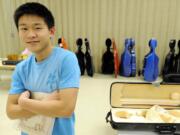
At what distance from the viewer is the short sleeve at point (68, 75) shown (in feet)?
3.35

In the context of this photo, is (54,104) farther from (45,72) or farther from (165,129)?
(165,129)

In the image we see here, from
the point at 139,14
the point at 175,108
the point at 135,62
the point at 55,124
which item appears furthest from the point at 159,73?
the point at 55,124

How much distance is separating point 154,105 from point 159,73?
1.75 metres

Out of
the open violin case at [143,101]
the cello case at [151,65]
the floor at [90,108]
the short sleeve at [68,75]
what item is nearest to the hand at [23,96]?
the short sleeve at [68,75]

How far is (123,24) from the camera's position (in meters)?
3.71

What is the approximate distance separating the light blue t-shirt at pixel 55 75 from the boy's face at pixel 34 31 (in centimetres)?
7

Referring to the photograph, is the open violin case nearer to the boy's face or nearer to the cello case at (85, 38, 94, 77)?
the boy's face

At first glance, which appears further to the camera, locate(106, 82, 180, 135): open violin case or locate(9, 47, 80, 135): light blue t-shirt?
locate(106, 82, 180, 135): open violin case

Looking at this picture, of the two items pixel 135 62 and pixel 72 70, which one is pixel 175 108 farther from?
pixel 135 62

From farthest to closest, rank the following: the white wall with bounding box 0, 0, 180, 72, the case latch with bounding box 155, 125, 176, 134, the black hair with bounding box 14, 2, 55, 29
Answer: the white wall with bounding box 0, 0, 180, 72, the case latch with bounding box 155, 125, 176, 134, the black hair with bounding box 14, 2, 55, 29

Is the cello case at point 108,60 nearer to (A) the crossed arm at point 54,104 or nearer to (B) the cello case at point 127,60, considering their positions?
(B) the cello case at point 127,60

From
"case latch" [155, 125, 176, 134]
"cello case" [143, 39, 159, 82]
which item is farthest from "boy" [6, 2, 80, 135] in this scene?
"cello case" [143, 39, 159, 82]

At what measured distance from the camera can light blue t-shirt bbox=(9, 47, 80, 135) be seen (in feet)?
3.38

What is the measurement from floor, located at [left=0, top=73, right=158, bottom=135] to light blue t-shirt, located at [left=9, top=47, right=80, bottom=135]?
60 cm
